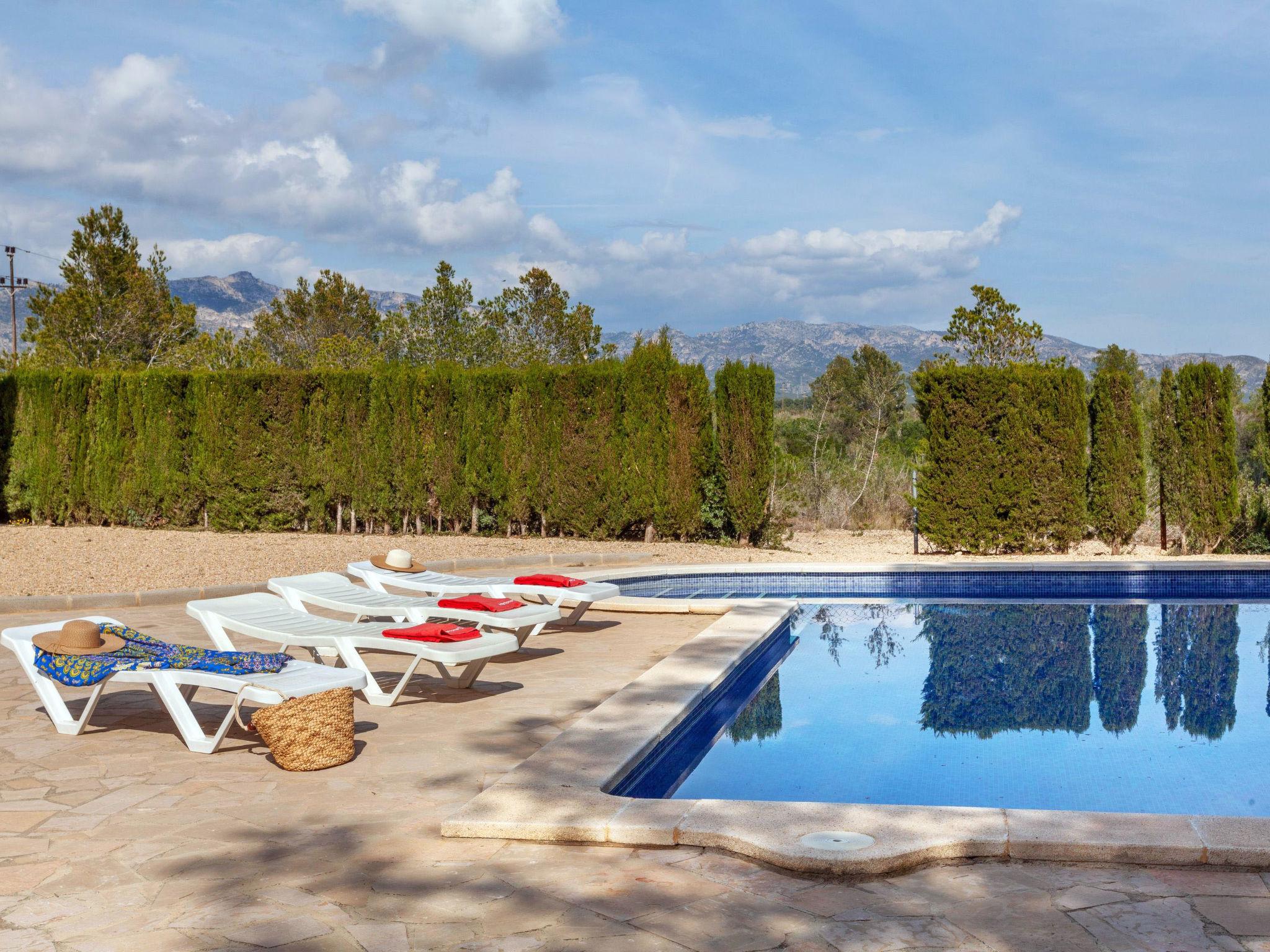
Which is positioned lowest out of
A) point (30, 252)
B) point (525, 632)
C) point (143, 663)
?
point (525, 632)

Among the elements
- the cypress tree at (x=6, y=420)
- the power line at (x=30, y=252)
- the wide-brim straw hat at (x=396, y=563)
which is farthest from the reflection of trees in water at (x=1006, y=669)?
the power line at (x=30, y=252)

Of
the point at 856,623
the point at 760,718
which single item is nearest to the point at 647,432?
the point at 856,623

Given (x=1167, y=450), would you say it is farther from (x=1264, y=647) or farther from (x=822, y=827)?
(x=822, y=827)

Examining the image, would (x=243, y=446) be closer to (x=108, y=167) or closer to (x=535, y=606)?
(x=535, y=606)

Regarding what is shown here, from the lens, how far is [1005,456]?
14.5 metres

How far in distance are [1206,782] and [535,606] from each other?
4.30 meters

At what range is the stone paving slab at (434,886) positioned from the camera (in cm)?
296

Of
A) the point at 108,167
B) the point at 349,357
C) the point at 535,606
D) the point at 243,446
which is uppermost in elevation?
the point at 108,167

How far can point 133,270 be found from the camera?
124ft

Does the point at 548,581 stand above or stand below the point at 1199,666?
above

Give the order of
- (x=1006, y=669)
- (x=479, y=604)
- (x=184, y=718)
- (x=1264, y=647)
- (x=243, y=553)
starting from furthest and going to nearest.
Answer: (x=243, y=553), (x=1264, y=647), (x=1006, y=669), (x=479, y=604), (x=184, y=718)

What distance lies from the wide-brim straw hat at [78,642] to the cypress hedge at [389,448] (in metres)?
10.0

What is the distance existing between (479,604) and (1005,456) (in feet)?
31.5

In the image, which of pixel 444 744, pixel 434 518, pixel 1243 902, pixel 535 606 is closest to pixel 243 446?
pixel 434 518
